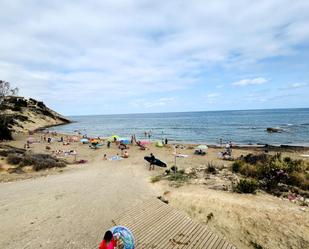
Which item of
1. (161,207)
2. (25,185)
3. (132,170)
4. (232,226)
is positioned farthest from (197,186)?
(25,185)

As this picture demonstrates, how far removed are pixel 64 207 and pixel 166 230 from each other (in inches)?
183

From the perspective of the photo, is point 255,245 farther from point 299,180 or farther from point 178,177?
point 178,177

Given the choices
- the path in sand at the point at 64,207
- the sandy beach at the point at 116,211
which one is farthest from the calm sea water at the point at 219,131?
the sandy beach at the point at 116,211

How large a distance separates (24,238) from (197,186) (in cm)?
772

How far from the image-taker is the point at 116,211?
9.74m

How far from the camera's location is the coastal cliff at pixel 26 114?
63447 mm

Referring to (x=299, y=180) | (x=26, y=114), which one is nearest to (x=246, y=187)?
(x=299, y=180)

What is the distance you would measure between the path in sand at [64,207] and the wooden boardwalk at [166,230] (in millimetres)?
868

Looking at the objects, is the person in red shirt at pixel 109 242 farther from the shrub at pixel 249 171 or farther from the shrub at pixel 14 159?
the shrub at pixel 14 159

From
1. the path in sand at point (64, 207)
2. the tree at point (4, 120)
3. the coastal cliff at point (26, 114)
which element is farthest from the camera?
the coastal cliff at point (26, 114)

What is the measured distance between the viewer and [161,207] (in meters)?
9.97

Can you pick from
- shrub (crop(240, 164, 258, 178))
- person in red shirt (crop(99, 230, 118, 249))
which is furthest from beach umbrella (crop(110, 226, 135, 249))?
shrub (crop(240, 164, 258, 178))

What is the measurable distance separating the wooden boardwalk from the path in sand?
0.87m

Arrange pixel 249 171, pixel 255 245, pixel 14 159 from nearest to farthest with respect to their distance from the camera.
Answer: pixel 255 245 → pixel 249 171 → pixel 14 159
